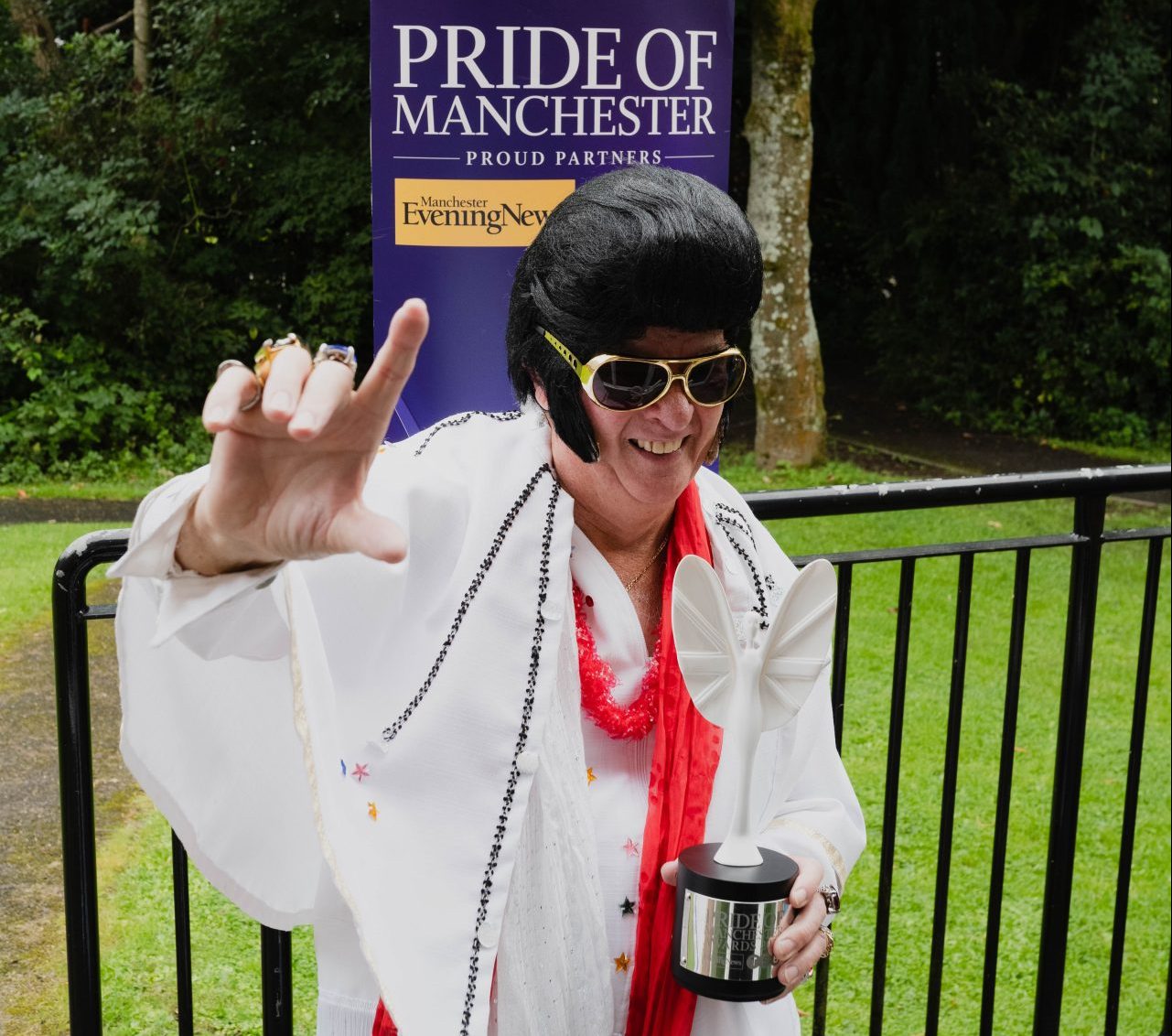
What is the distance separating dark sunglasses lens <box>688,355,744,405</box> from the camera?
175 centimetres

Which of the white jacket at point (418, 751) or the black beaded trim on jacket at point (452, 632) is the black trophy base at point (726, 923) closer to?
the white jacket at point (418, 751)

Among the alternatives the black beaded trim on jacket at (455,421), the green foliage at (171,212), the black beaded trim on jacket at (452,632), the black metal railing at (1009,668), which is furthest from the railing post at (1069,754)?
the green foliage at (171,212)

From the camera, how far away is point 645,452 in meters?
1.79

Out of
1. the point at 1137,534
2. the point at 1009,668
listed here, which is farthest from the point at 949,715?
the point at 1137,534

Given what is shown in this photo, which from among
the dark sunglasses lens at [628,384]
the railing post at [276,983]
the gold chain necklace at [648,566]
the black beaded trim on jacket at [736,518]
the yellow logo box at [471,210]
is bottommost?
the railing post at [276,983]

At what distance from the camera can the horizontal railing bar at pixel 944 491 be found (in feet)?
7.98

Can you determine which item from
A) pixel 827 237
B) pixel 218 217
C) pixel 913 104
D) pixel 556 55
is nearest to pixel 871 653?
pixel 556 55

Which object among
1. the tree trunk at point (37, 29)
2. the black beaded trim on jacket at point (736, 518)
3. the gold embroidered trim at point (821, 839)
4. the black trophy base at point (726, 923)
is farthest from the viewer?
the tree trunk at point (37, 29)

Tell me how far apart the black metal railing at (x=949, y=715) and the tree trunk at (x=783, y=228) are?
739 cm

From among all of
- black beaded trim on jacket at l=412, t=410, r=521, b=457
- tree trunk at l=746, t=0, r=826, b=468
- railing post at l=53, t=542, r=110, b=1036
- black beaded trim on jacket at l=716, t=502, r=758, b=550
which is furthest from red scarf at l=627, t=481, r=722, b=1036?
tree trunk at l=746, t=0, r=826, b=468

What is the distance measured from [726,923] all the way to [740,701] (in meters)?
0.26

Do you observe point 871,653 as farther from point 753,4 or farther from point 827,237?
point 827,237

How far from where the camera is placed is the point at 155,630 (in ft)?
5.11

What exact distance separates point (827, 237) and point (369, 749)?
15354mm
